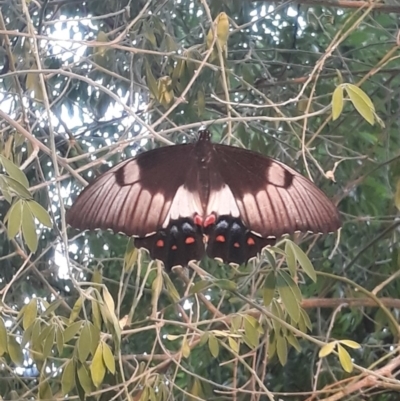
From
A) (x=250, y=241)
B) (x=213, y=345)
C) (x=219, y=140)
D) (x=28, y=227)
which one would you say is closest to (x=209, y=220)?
(x=250, y=241)

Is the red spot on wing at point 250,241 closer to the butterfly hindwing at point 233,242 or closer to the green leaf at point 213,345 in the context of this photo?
the butterfly hindwing at point 233,242

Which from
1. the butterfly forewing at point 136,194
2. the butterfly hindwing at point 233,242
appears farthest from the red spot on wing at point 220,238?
the butterfly forewing at point 136,194

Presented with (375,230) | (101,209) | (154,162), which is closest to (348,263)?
(375,230)

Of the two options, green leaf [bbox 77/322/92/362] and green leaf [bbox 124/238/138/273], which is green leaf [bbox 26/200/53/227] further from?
green leaf [bbox 124/238/138/273]

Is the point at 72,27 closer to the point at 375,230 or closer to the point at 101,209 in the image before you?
the point at 101,209

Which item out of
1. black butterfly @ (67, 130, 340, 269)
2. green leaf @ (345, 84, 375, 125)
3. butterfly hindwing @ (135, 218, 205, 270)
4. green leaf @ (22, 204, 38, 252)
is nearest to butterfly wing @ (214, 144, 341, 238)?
black butterfly @ (67, 130, 340, 269)

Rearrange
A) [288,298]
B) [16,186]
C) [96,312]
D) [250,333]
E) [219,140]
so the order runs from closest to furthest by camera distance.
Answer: [16,186] → [96,312] → [288,298] → [250,333] → [219,140]

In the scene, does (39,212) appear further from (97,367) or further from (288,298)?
(288,298)
